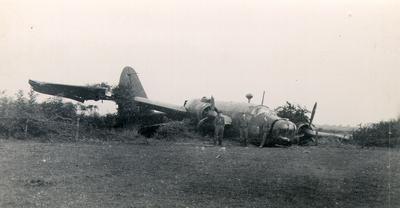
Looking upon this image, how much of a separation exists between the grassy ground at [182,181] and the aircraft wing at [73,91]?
1132 cm

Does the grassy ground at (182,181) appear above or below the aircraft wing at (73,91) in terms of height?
below

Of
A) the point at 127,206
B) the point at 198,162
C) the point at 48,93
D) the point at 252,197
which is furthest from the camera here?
the point at 48,93

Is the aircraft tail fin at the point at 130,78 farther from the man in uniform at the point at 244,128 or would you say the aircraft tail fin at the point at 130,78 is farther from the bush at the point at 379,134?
the bush at the point at 379,134

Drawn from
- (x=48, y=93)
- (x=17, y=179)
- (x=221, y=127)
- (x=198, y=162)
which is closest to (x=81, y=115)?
(x=48, y=93)

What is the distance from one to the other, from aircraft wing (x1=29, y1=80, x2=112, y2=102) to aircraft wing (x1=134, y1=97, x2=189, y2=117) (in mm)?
2083

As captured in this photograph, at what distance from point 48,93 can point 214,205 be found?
20.6 metres

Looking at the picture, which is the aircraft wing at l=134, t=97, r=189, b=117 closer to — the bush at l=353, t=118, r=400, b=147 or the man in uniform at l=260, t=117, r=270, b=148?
the man in uniform at l=260, t=117, r=270, b=148

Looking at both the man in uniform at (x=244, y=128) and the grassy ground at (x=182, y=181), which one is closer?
the grassy ground at (x=182, y=181)

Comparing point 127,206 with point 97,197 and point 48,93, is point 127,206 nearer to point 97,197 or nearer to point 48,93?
point 97,197

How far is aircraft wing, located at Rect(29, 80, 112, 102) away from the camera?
2538 cm

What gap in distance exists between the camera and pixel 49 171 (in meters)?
10.6

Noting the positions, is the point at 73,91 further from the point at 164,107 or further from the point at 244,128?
the point at 244,128

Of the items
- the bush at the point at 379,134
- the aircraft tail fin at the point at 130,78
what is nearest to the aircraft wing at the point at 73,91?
the aircraft tail fin at the point at 130,78

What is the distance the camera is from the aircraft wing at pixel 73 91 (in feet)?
83.3
